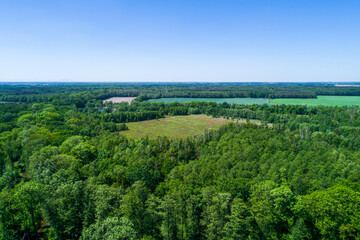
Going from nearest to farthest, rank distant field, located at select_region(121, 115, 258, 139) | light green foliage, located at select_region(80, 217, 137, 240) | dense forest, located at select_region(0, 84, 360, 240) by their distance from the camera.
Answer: light green foliage, located at select_region(80, 217, 137, 240) < dense forest, located at select_region(0, 84, 360, 240) < distant field, located at select_region(121, 115, 258, 139)

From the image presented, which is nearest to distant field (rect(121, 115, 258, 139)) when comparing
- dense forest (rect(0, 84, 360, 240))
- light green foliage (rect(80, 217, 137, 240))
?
dense forest (rect(0, 84, 360, 240))

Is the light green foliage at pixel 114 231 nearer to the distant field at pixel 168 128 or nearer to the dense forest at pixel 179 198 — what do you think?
the dense forest at pixel 179 198

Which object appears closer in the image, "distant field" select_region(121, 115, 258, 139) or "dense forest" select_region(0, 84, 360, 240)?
"dense forest" select_region(0, 84, 360, 240)

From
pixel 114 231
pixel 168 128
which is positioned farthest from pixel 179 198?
pixel 168 128

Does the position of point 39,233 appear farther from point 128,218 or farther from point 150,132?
point 150,132

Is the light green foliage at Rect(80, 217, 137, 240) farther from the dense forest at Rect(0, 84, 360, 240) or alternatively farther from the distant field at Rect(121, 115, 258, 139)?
the distant field at Rect(121, 115, 258, 139)

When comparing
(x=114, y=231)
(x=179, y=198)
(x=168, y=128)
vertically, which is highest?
(x=179, y=198)

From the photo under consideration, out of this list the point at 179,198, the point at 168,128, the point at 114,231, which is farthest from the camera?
the point at 168,128

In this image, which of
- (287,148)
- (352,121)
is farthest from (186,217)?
(352,121)

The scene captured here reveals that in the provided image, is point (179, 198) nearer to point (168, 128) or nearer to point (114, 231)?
point (114, 231)

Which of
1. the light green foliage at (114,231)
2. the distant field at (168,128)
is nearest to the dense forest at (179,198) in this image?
the light green foliage at (114,231)

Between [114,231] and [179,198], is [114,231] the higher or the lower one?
the lower one

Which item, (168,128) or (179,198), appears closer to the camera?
(179,198)
